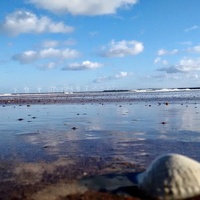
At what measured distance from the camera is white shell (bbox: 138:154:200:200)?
6.16m

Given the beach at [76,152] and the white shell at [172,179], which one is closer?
the white shell at [172,179]

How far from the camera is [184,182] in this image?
20.4ft

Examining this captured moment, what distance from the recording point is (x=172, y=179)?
6.21 metres

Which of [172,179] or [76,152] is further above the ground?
[172,179]

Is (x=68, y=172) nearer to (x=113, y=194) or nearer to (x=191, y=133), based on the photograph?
(x=113, y=194)

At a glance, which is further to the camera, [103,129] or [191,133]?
[103,129]

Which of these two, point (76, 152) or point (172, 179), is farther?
point (76, 152)

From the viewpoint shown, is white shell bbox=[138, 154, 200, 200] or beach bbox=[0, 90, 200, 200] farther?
beach bbox=[0, 90, 200, 200]

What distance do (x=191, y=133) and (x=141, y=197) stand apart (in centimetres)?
771

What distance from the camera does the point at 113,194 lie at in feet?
21.6

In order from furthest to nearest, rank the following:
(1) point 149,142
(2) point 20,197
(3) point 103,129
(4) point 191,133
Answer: (3) point 103,129 < (4) point 191,133 < (1) point 149,142 < (2) point 20,197

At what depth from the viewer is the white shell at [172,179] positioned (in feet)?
20.2

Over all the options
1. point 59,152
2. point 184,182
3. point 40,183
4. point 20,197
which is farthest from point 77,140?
point 184,182

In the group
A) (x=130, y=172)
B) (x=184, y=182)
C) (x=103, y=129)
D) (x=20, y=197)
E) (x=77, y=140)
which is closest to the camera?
(x=184, y=182)
